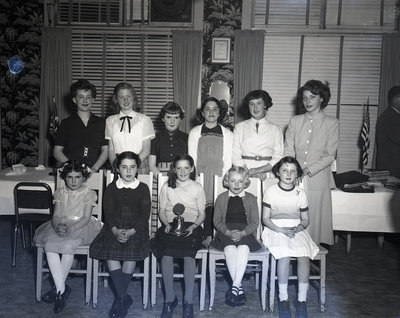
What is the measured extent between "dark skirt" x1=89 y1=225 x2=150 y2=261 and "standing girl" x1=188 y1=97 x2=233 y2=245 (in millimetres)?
715

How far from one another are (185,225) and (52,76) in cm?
369

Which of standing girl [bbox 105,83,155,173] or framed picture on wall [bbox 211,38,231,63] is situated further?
framed picture on wall [bbox 211,38,231,63]

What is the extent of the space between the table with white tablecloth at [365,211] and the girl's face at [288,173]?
85cm

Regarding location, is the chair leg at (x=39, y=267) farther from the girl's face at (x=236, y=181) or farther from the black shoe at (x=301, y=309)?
the black shoe at (x=301, y=309)

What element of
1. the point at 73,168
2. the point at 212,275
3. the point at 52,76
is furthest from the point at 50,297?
the point at 52,76

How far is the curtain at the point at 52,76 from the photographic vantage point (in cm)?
603

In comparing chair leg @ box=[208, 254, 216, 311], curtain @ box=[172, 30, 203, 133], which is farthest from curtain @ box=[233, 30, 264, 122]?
chair leg @ box=[208, 254, 216, 311]

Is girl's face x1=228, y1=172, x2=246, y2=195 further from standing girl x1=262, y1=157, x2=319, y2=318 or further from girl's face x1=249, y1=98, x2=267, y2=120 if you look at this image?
girl's face x1=249, y1=98, x2=267, y2=120

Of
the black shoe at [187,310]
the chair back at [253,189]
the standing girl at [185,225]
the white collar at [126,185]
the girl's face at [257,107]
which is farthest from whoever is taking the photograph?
the girl's face at [257,107]

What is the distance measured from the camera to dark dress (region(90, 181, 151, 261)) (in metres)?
3.17

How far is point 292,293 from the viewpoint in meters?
3.54

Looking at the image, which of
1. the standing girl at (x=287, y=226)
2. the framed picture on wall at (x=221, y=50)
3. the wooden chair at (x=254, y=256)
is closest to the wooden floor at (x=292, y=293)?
the wooden chair at (x=254, y=256)

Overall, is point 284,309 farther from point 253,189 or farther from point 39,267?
point 39,267

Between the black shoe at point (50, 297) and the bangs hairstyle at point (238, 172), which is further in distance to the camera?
the bangs hairstyle at point (238, 172)
